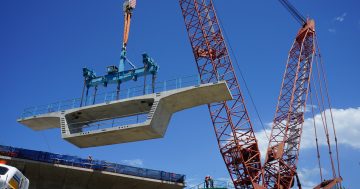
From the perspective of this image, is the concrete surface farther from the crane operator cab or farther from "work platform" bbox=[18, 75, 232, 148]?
the crane operator cab

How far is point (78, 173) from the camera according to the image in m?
32.6

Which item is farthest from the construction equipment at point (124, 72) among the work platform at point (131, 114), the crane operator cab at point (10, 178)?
the crane operator cab at point (10, 178)

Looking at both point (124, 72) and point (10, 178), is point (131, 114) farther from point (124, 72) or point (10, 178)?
point (10, 178)

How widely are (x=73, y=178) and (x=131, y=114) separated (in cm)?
715

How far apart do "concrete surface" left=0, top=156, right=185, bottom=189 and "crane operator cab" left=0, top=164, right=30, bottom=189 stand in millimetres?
15980

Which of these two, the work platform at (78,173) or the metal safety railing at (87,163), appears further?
the metal safety railing at (87,163)

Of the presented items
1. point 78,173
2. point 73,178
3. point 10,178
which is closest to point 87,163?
point 78,173

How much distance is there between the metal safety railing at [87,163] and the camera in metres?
33.0

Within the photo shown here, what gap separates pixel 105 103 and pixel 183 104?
6.60 metres

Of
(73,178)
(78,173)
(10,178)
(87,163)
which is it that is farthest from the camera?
(87,163)

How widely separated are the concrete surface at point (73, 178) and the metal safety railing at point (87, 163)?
65 cm

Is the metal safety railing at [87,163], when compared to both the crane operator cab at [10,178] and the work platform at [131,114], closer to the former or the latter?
the work platform at [131,114]

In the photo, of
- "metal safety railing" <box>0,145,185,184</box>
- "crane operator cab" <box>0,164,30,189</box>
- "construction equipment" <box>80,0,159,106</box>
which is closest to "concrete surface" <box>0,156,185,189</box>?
"metal safety railing" <box>0,145,185,184</box>

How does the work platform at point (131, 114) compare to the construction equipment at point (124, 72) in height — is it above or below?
below
